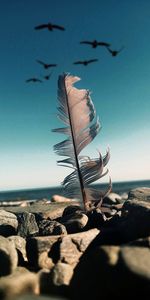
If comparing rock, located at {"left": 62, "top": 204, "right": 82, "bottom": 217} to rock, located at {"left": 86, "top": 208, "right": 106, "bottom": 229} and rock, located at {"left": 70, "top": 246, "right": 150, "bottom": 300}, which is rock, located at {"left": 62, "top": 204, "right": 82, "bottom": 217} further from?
rock, located at {"left": 70, "top": 246, "right": 150, "bottom": 300}

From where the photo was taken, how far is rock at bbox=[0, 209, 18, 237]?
7.03 meters

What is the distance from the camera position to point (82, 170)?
7480 mm

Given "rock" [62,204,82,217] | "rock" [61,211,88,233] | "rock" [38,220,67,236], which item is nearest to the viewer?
"rock" [38,220,67,236]

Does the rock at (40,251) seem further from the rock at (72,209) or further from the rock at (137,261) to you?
the rock at (72,209)

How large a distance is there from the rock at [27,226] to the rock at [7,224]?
0.16m

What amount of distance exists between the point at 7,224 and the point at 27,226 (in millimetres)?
451

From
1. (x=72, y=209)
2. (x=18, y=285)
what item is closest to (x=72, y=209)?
(x=72, y=209)

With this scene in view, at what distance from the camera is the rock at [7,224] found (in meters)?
7.03

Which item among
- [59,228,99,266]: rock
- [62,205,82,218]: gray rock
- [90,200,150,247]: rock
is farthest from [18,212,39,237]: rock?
[90,200,150,247]: rock

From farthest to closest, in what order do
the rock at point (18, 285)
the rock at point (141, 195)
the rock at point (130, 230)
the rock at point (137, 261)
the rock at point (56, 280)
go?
the rock at point (141, 195), the rock at point (130, 230), the rock at point (56, 280), the rock at point (18, 285), the rock at point (137, 261)

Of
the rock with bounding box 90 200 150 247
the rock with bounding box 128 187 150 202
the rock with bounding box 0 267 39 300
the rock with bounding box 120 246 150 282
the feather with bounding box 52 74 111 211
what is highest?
the feather with bounding box 52 74 111 211

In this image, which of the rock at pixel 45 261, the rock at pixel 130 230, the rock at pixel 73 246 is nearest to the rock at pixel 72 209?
the rock at pixel 73 246

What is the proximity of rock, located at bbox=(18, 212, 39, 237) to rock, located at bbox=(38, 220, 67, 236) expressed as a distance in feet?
0.67

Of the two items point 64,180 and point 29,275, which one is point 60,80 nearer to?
point 64,180
